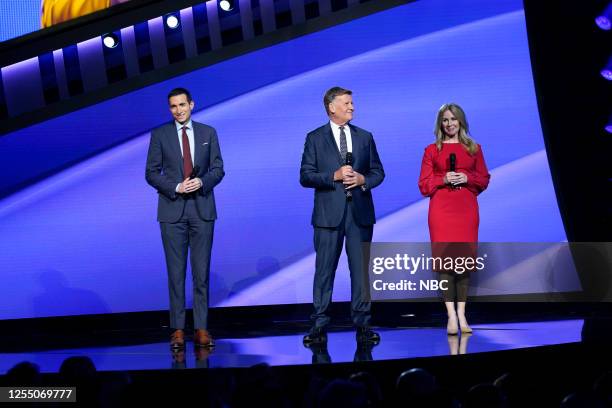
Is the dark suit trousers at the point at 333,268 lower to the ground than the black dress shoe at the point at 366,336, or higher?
higher

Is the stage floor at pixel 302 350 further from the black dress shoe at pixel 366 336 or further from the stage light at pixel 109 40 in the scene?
the stage light at pixel 109 40

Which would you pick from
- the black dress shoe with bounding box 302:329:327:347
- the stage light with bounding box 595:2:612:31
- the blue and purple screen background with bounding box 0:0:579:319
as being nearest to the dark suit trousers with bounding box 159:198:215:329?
the black dress shoe with bounding box 302:329:327:347

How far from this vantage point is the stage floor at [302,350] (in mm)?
4992

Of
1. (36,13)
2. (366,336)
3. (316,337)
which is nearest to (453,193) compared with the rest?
(366,336)

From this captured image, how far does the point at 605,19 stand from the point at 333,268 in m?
3.01

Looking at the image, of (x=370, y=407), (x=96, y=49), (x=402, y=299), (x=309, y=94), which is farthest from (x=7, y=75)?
(x=370, y=407)

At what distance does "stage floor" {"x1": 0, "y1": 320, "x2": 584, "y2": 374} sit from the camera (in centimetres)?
499

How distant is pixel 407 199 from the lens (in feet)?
23.5

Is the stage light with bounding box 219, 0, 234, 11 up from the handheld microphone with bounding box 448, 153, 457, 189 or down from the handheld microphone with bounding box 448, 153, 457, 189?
up

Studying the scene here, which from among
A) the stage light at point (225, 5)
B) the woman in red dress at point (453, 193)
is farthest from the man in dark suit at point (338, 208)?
the stage light at point (225, 5)

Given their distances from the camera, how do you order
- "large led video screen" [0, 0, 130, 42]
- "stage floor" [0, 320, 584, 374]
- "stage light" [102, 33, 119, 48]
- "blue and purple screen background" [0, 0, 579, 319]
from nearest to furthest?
"stage floor" [0, 320, 584, 374]
"large led video screen" [0, 0, 130, 42]
"stage light" [102, 33, 119, 48]
"blue and purple screen background" [0, 0, 579, 319]

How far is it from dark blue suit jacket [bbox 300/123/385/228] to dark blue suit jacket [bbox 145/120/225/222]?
0.55 metres

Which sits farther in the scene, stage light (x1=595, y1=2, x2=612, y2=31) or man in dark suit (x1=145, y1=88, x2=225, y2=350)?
stage light (x1=595, y1=2, x2=612, y2=31)

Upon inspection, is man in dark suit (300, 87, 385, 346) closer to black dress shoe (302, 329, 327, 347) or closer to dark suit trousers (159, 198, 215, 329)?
black dress shoe (302, 329, 327, 347)
